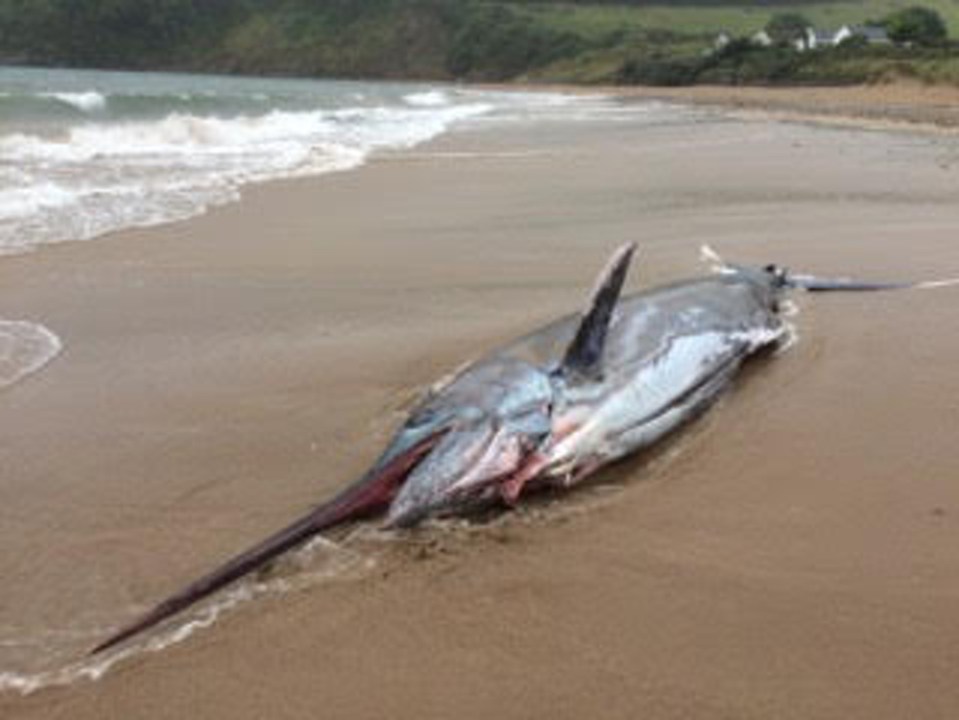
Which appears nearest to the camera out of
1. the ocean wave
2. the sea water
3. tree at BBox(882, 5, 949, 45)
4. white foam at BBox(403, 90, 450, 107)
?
the sea water

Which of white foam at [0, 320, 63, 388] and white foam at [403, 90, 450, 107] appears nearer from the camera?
white foam at [0, 320, 63, 388]

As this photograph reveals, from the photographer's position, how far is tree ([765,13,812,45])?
341 ft

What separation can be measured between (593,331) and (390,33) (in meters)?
133

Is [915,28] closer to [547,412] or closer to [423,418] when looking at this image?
[547,412]

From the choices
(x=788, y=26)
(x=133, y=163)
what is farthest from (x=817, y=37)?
(x=133, y=163)

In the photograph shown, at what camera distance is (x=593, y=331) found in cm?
500

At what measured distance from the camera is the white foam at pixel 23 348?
612 centimetres

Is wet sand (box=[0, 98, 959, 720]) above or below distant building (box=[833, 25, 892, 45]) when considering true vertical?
below

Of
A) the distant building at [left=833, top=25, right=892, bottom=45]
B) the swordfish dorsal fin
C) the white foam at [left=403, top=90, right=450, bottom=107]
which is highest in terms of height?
the distant building at [left=833, top=25, right=892, bottom=45]

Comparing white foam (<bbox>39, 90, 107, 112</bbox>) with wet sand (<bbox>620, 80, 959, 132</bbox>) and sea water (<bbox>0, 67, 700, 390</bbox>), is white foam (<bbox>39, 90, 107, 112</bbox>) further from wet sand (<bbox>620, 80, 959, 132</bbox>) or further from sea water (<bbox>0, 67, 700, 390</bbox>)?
wet sand (<bbox>620, 80, 959, 132</bbox>)

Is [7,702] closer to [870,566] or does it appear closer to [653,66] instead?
[870,566]

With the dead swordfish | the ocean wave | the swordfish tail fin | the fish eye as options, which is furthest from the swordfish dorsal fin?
the ocean wave

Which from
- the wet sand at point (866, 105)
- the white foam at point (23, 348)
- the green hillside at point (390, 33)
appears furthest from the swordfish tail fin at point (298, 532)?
the green hillside at point (390, 33)

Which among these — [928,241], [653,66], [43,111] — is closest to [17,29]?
[653,66]
